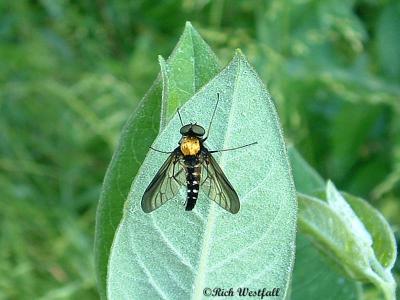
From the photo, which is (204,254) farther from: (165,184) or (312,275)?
(312,275)

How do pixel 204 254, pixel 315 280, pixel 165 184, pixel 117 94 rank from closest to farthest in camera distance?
1. pixel 204 254
2. pixel 165 184
3. pixel 315 280
4. pixel 117 94

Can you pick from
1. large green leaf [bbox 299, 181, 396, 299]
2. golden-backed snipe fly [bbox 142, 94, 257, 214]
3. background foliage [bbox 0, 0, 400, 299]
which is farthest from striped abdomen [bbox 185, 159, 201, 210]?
background foliage [bbox 0, 0, 400, 299]

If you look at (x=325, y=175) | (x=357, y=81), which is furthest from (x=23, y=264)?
(x=357, y=81)

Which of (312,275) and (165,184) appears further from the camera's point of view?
(312,275)

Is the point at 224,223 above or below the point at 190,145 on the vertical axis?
below

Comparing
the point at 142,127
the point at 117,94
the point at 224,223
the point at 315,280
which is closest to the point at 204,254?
the point at 224,223

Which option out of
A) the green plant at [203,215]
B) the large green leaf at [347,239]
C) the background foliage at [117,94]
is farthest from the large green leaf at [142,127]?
the background foliage at [117,94]
